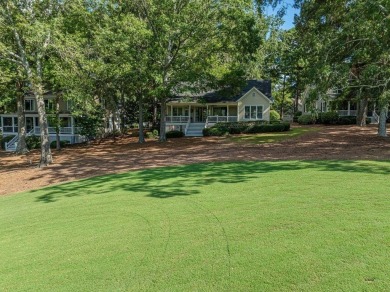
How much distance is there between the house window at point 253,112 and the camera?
3594 centimetres

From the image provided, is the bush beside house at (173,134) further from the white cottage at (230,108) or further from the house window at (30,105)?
the house window at (30,105)

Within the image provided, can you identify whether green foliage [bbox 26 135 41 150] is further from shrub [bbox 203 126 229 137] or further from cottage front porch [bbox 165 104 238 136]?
shrub [bbox 203 126 229 137]

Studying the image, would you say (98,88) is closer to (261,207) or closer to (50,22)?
(50,22)

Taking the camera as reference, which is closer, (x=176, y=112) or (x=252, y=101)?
(x=252, y=101)

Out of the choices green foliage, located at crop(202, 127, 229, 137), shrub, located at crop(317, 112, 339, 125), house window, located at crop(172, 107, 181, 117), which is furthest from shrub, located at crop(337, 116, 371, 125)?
house window, located at crop(172, 107, 181, 117)

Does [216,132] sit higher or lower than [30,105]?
lower

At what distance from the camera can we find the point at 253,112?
118ft

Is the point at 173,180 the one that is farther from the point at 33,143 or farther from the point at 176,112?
the point at 176,112

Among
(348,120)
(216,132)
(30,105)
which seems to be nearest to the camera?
(216,132)

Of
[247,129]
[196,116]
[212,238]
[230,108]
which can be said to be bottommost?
[212,238]

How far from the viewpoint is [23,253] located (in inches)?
220

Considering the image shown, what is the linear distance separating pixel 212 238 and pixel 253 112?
31.9m

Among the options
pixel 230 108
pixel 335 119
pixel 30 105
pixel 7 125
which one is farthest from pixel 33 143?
pixel 335 119

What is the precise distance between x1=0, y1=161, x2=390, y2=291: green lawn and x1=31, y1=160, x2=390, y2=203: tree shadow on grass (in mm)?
281
